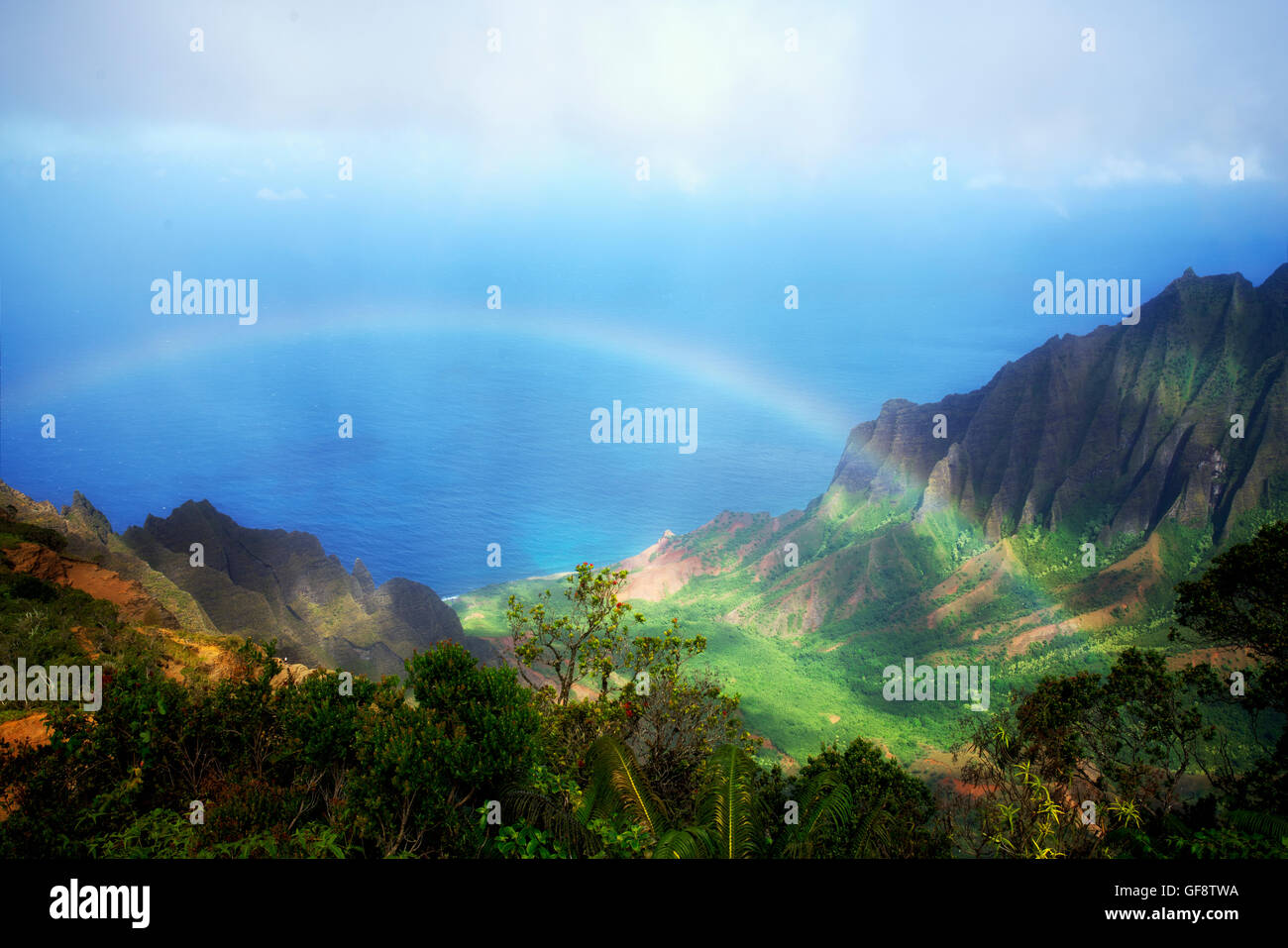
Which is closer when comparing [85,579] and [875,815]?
[875,815]

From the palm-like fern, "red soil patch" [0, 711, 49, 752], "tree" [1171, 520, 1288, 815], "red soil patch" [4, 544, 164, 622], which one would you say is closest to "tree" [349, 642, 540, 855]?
the palm-like fern

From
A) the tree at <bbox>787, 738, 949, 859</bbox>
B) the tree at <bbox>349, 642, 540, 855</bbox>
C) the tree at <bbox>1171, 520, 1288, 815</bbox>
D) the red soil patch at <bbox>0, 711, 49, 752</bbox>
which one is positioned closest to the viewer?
the tree at <bbox>349, 642, 540, 855</bbox>

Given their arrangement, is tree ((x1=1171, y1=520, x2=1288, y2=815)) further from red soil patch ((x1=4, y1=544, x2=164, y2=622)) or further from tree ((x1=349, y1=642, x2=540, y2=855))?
red soil patch ((x1=4, y1=544, x2=164, y2=622))

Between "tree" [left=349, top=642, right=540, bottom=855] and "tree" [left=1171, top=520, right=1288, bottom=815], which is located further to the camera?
"tree" [left=1171, top=520, right=1288, bottom=815]

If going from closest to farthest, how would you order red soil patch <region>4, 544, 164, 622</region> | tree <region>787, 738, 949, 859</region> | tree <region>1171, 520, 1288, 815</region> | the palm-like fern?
the palm-like fern, tree <region>787, 738, 949, 859</region>, tree <region>1171, 520, 1288, 815</region>, red soil patch <region>4, 544, 164, 622</region>

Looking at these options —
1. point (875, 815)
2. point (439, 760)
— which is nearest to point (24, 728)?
point (439, 760)

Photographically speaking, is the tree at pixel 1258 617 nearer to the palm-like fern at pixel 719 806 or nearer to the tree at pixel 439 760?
the palm-like fern at pixel 719 806

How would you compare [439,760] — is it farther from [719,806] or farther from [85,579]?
[85,579]

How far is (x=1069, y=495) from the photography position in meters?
87.2

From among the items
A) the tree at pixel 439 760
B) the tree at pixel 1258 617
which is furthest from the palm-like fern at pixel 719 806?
the tree at pixel 1258 617

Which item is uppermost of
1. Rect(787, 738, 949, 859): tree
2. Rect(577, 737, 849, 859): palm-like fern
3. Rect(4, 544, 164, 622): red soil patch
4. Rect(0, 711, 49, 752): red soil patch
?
Rect(4, 544, 164, 622): red soil patch

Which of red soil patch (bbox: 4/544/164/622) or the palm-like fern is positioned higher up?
red soil patch (bbox: 4/544/164/622)
